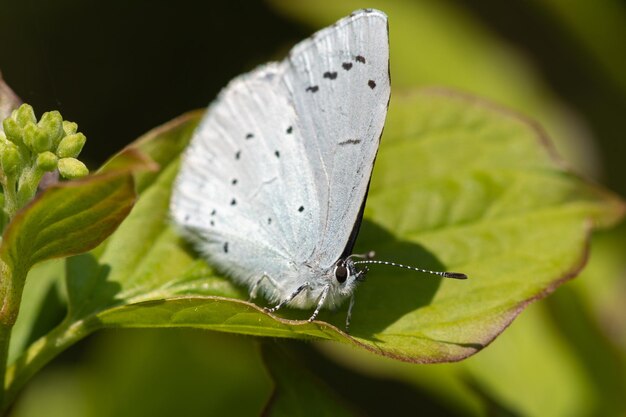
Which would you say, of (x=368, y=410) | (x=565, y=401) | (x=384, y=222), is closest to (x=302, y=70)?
(x=384, y=222)

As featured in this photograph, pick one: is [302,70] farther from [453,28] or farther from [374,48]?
[453,28]

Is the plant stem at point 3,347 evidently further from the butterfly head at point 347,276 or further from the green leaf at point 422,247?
the butterfly head at point 347,276

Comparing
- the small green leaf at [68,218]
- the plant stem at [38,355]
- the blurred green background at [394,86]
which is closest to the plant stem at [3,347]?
the plant stem at [38,355]

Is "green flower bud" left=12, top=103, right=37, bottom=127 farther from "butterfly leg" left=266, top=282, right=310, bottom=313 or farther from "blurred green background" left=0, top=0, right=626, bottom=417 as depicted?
"blurred green background" left=0, top=0, right=626, bottom=417

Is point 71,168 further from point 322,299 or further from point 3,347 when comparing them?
point 322,299

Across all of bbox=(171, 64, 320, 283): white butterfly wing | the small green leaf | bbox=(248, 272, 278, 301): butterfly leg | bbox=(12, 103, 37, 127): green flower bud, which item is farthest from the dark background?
the small green leaf

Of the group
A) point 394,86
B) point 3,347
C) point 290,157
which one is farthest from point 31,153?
point 394,86
